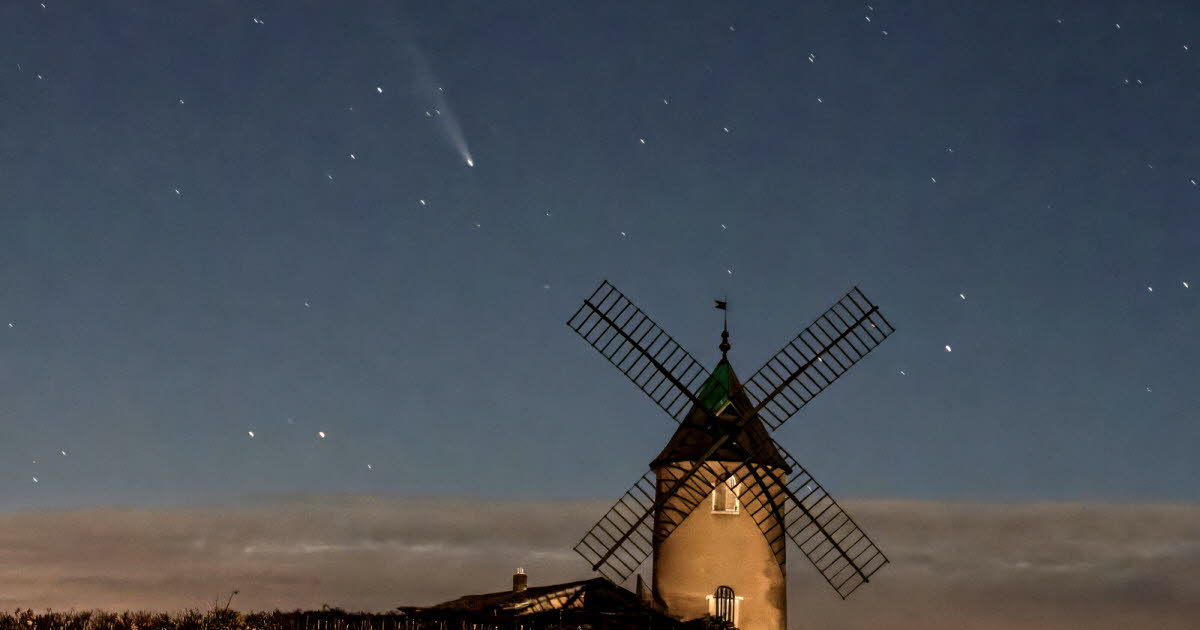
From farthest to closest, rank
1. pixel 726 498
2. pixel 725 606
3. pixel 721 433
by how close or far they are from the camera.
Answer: pixel 721 433, pixel 726 498, pixel 725 606

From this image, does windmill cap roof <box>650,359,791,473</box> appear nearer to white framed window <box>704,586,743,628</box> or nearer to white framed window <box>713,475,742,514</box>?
white framed window <box>713,475,742,514</box>

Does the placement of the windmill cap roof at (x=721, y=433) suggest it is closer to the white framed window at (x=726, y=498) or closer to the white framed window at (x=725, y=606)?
the white framed window at (x=726, y=498)

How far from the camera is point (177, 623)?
28.1m

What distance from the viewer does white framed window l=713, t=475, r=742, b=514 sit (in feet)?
119

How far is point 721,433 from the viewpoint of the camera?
37094 millimetres

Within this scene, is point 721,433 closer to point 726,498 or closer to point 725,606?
point 726,498

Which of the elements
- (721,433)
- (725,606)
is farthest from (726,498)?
(725,606)

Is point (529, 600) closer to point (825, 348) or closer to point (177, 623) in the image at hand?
point (177, 623)

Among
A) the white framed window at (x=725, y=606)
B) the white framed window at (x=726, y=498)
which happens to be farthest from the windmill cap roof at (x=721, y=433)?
the white framed window at (x=725, y=606)

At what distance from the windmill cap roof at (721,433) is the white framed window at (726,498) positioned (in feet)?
2.50

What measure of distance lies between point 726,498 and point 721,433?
1.95 m

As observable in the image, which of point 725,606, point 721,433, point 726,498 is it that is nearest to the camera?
point 725,606

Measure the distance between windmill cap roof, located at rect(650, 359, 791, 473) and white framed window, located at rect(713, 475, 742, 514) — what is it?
0.76m

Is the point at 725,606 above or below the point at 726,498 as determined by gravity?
below
